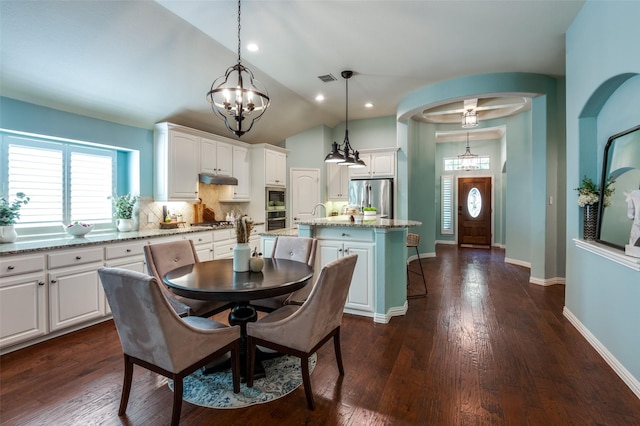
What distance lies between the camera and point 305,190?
660 cm

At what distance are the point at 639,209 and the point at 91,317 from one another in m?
4.80

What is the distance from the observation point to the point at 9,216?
2.94 metres

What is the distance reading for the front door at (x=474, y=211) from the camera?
27.3 feet

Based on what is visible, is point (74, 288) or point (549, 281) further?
point (549, 281)

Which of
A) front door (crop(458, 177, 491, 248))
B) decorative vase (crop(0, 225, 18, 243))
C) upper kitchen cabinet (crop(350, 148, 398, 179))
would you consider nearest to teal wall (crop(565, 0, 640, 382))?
upper kitchen cabinet (crop(350, 148, 398, 179))

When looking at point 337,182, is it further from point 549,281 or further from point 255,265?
point 255,265

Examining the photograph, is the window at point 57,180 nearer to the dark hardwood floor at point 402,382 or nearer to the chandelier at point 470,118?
the dark hardwood floor at point 402,382

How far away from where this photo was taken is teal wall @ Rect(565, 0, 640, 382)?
7.09 feet

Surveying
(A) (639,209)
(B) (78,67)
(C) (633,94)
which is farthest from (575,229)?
(B) (78,67)

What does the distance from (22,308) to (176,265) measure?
130 cm

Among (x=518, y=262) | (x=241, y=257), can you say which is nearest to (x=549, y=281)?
(x=518, y=262)

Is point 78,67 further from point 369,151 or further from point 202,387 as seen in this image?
point 369,151

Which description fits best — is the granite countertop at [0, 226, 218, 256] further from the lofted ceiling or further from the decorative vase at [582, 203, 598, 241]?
the decorative vase at [582, 203, 598, 241]

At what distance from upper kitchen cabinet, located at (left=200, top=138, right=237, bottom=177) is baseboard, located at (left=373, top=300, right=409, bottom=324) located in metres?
3.47
